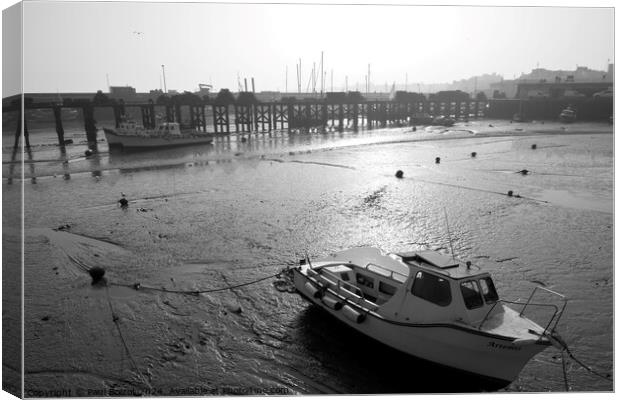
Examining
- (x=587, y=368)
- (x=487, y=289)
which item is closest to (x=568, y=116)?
(x=587, y=368)

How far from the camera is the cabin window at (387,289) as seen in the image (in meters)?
8.90

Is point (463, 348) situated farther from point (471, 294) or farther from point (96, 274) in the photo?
point (96, 274)

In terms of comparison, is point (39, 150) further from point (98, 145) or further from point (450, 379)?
point (450, 379)

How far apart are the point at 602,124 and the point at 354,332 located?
194 feet

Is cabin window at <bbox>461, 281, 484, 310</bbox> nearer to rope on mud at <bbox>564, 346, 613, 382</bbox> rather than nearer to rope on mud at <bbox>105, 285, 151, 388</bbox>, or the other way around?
rope on mud at <bbox>564, 346, 613, 382</bbox>

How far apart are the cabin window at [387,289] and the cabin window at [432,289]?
126 centimetres

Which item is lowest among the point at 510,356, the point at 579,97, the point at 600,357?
the point at 600,357

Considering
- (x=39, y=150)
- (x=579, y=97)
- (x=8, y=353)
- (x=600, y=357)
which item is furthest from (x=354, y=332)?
(x=579, y=97)

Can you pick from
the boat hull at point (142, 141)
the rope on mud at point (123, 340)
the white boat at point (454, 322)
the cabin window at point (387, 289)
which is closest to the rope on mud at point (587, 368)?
the white boat at point (454, 322)

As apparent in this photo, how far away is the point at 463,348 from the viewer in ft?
23.0

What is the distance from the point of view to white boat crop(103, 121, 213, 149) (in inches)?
1608

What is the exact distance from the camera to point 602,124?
2138 inches

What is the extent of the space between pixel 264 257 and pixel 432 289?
6.77m

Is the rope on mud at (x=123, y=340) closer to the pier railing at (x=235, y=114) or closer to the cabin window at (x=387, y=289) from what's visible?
the pier railing at (x=235, y=114)
